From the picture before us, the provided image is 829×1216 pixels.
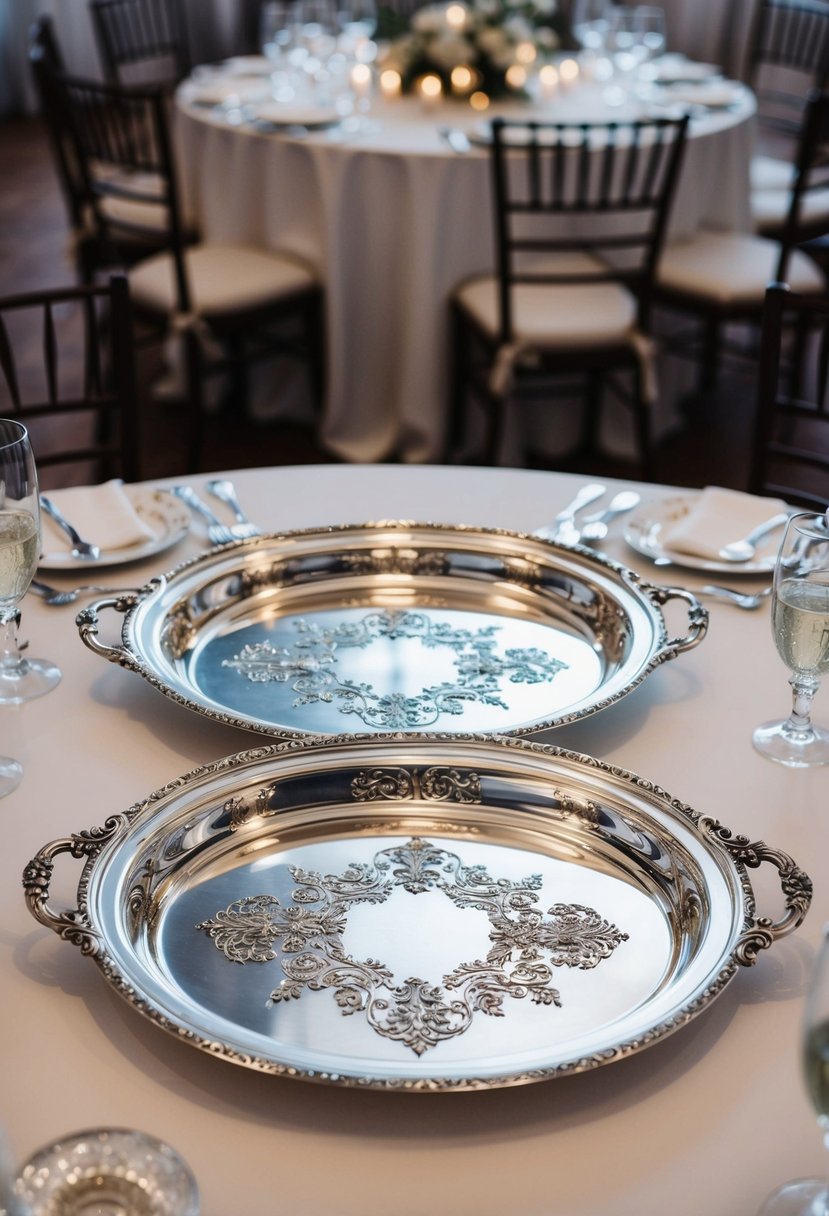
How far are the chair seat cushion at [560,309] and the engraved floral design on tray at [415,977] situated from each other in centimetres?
233

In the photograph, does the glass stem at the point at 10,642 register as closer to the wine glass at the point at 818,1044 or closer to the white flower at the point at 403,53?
the wine glass at the point at 818,1044

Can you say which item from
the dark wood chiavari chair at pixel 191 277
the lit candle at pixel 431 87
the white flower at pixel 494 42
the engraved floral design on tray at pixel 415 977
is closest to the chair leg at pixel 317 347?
the dark wood chiavari chair at pixel 191 277

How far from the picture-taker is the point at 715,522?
1.51m

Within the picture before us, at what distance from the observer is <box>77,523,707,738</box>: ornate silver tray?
1.22 m

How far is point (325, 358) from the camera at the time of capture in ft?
12.2

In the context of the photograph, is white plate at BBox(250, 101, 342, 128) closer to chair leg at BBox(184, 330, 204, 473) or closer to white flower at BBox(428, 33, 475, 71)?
white flower at BBox(428, 33, 475, 71)

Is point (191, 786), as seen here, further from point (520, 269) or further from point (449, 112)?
point (449, 112)

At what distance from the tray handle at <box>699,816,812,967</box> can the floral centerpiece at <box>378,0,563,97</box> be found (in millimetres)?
3363

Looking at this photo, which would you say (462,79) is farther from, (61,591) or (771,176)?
(61,591)

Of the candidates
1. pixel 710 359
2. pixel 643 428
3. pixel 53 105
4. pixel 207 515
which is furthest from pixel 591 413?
pixel 207 515

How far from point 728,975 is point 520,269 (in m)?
2.76

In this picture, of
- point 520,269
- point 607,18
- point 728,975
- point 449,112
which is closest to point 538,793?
point 728,975

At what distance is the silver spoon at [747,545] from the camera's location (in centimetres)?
145

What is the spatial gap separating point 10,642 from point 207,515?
13.5 inches
